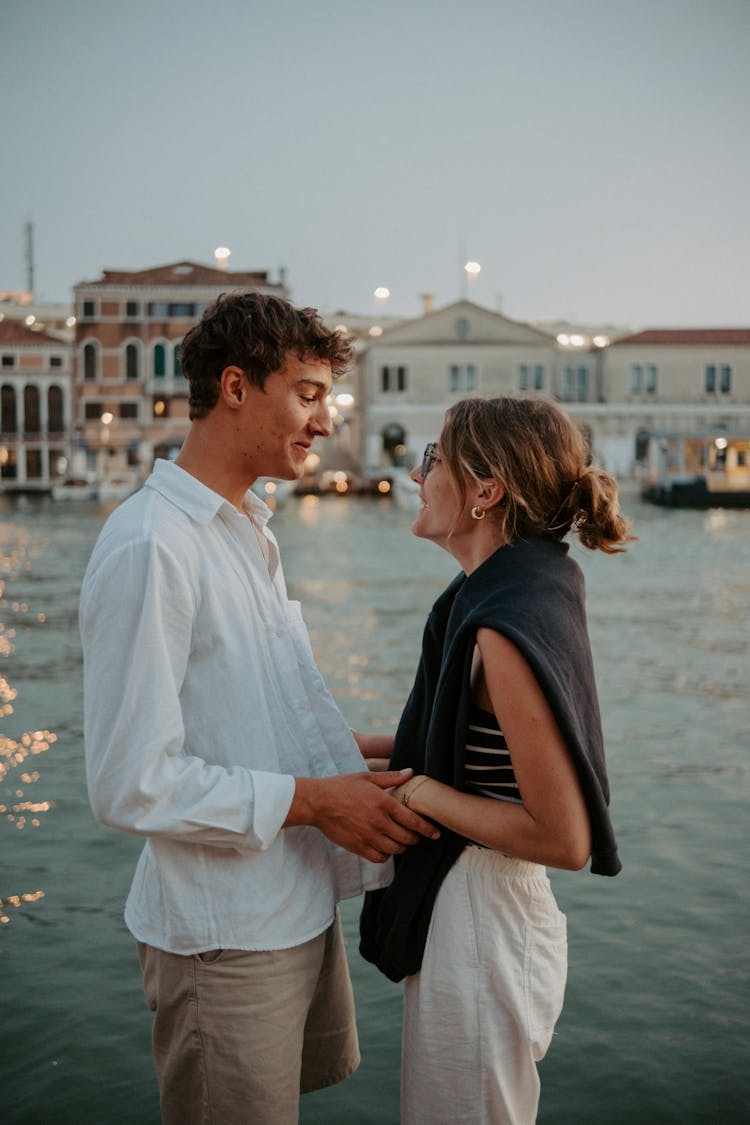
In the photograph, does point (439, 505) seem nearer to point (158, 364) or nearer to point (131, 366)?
point (158, 364)

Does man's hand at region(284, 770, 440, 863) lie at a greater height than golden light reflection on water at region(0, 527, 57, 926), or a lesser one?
greater

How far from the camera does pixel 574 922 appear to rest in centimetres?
455

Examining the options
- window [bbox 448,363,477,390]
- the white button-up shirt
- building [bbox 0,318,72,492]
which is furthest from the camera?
building [bbox 0,318,72,492]

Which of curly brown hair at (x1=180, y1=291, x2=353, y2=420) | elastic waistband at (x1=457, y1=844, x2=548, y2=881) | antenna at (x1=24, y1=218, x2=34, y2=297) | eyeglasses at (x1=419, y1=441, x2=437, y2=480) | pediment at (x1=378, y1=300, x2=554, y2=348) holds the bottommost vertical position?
elastic waistband at (x1=457, y1=844, x2=548, y2=881)

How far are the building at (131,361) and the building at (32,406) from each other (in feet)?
19.3

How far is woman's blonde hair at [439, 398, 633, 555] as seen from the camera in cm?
185

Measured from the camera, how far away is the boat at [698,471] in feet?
131

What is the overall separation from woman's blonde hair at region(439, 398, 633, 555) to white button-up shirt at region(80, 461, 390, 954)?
0.35 meters

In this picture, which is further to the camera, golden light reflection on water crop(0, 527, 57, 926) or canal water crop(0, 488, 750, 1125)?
golden light reflection on water crop(0, 527, 57, 926)

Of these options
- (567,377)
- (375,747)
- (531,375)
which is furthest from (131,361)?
(375,747)

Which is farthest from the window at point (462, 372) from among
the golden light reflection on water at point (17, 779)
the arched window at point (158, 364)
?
the golden light reflection on water at point (17, 779)

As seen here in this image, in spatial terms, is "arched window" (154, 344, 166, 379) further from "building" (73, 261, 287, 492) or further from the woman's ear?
the woman's ear

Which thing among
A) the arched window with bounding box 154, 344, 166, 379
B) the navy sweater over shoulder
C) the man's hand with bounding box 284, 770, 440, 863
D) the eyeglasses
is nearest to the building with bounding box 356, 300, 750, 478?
the arched window with bounding box 154, 344, 166, 379

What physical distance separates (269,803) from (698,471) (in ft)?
150
